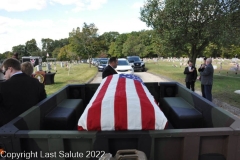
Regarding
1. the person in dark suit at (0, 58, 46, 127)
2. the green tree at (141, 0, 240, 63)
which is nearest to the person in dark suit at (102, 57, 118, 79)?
the person in dark suit at (0, 58, 46, 127)

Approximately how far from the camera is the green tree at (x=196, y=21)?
14953mm

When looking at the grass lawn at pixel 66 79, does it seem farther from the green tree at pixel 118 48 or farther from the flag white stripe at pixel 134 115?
the green tree at pixel 118 48

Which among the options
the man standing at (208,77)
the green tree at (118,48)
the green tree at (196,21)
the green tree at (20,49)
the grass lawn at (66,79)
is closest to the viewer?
the man standing at (208,77)

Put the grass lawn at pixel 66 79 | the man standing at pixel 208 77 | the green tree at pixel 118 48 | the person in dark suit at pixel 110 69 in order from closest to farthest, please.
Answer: the person in dark suit at pixel 110 69 < the man standing at pixel 208 77 < the grass lawn at pixel 66 79 < the green tree at pixel 118 48

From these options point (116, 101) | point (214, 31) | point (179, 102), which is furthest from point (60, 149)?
point (214, 31)

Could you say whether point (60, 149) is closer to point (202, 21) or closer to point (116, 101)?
point (116, 101)

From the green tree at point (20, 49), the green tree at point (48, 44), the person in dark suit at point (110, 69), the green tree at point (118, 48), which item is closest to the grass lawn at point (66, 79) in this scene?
the person in dark suit at point (110, 69)

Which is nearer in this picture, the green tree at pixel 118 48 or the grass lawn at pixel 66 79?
the grass lawn at pixel 66 79

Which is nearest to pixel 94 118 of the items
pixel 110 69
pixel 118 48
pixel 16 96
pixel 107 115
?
pixel 107 115

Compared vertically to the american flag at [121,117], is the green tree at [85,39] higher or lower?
higher

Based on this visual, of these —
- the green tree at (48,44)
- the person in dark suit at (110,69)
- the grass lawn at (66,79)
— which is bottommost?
the grass lawn at (66,79)

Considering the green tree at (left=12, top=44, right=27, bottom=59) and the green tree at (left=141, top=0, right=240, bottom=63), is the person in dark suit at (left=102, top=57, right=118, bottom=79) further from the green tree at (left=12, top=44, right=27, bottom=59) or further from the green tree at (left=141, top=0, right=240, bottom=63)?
the green tree at (left=12, top=44, right=27, bottom=59)

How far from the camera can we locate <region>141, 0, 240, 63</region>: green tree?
15.0 meters

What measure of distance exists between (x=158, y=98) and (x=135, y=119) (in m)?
3.37
